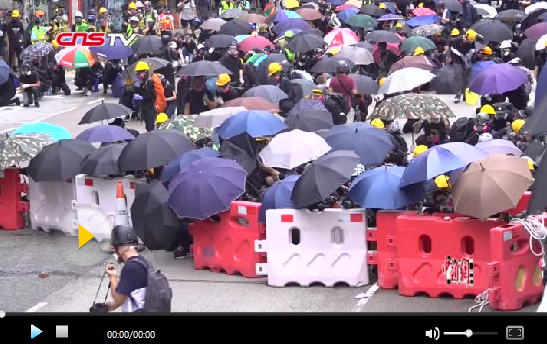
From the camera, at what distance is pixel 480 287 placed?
12125mm

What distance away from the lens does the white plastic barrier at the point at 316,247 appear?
13.0 metres

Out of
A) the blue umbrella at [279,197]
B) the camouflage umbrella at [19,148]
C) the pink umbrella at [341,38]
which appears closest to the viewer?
the blue umbrella at [279,197]

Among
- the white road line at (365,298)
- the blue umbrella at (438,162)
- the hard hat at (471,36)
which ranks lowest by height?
the white road line at (365,298)

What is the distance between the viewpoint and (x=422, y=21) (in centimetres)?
3025

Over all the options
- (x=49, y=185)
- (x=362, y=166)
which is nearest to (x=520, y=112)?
(x=362, y=166)

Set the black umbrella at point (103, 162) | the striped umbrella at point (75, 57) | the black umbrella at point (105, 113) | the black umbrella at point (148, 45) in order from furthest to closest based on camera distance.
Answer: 1. the striped umbrella at point (75, 57)
2. the black umbrella at point (148, 45)
3. the black umbrella at point (105, 113)
4. the black umbrella at point (103, 162)

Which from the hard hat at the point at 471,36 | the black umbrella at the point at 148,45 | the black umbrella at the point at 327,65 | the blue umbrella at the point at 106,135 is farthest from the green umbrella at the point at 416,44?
the blue umbrella at the point at 106,135

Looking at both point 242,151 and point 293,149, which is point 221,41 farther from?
point 293,149

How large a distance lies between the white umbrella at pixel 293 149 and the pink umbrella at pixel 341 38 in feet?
40.4

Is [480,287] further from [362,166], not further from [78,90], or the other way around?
[78,90]

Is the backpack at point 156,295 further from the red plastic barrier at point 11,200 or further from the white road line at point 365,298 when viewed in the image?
the red plastic barrier at point 11,200

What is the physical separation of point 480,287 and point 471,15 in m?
20.7

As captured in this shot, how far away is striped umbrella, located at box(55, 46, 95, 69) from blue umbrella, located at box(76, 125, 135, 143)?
10.9 m
